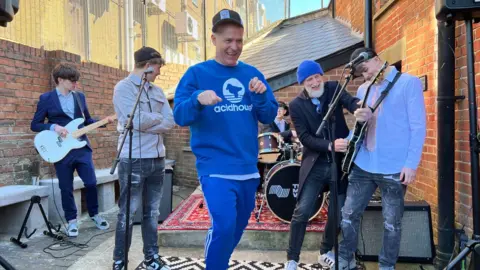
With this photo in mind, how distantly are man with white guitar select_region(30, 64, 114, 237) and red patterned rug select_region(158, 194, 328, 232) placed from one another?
120 centimetres

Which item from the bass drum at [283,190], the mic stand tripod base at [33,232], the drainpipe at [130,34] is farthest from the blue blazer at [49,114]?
the drainpipe at [130,34]

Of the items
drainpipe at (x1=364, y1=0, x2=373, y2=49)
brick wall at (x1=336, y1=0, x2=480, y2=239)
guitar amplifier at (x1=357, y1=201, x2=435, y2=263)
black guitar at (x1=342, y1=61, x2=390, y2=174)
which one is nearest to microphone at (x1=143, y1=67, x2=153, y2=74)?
black guitar at (x1=342, y1=61, x2=390, y2=174)

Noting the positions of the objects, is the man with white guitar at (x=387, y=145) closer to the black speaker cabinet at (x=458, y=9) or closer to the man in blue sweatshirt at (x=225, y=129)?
the black speaker cabinet at (x=458, y=9)

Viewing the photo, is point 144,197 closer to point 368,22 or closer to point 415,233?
point 415,233

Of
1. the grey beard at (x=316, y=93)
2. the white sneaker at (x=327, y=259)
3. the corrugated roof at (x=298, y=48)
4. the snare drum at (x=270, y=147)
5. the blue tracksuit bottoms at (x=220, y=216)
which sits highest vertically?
the corrugated roof at (x=298, y=48)

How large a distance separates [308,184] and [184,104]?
1.48 metres

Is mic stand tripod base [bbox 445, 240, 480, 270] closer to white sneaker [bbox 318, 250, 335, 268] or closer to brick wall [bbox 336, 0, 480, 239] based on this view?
brick wall [bbox 336, 0, 480, 239]

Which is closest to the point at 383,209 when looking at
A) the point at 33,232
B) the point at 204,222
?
the point at 204,222

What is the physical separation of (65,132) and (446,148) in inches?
156

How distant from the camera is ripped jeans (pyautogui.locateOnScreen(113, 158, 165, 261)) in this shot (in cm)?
307

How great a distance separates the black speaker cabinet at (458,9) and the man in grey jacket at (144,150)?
6.69ft

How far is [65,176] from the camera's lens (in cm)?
457

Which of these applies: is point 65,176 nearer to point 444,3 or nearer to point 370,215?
point 370,215

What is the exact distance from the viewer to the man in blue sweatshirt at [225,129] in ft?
7.02
